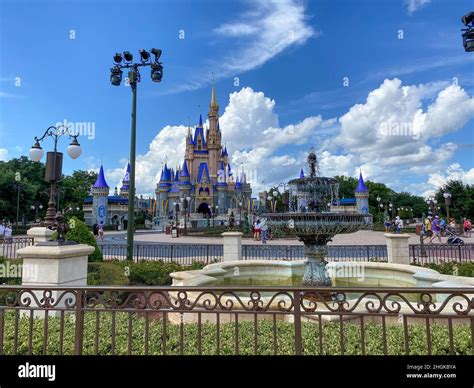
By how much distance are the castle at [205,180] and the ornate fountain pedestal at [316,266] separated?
65.2 metres

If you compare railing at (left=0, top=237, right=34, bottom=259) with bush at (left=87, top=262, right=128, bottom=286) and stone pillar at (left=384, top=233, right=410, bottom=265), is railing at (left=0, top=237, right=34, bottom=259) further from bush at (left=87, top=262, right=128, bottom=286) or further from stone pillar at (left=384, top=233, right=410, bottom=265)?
stone pillar at (left=384, top=233, right=410, bottom=265)

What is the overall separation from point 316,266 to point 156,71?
9.62 meters

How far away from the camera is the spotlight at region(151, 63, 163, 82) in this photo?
482 inches

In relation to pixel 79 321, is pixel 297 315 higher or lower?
higher

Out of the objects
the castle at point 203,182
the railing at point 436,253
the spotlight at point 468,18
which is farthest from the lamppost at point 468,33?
the castle at point 203,182

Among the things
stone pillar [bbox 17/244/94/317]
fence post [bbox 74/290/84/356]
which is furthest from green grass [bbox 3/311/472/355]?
stone pillar [bbox 17/244/94/317]

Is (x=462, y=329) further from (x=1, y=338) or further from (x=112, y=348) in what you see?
(x=1, y=338)

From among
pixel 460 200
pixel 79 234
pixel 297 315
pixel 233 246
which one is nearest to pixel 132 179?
pixel 79 234

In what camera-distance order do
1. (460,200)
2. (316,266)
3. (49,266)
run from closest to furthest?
(49,266)
(316,266)
(460,200)

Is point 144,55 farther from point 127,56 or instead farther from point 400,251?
point 400,251

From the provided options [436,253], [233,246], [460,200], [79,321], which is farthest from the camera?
[460,200]

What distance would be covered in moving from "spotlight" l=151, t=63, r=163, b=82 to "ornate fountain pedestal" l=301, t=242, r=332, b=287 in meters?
9.06

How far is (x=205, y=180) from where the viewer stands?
251 ft
